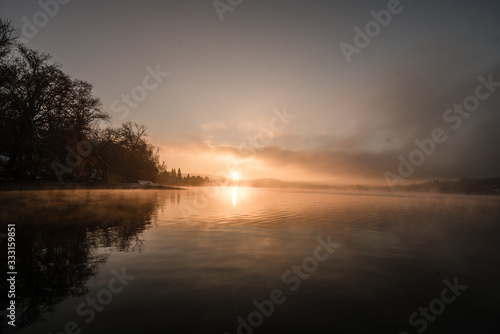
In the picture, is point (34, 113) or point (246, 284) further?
point (34, 113)

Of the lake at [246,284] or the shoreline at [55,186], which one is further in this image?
the shoreline at [55,186]

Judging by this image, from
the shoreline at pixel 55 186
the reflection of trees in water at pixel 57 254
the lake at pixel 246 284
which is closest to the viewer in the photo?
the lake at pixel 246 284

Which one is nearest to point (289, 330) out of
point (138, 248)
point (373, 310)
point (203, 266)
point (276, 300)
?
point (276, 300)

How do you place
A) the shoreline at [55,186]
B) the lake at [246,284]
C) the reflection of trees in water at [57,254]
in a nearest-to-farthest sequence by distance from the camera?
the lake at [246,284]
the reflection of trees in water at [57,254]
the shoreline at [55,186]

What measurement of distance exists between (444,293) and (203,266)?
6884 millimetres

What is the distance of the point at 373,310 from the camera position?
5.02m

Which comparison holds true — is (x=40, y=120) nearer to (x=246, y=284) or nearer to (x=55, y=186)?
(x=55, y=186)

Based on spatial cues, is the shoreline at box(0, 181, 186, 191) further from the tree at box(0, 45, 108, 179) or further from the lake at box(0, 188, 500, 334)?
the lake at box(0, 188, 500, 334)

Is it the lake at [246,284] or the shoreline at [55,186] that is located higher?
the shoreline at [55,186]

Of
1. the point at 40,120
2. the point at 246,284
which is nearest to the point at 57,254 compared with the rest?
the point at 246,284

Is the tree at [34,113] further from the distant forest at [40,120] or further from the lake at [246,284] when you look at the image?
the lake at [246,284]

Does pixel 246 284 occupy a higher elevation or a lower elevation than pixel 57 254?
lower

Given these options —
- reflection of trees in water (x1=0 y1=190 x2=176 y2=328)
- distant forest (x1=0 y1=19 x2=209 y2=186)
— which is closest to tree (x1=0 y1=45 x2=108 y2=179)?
distant forest (x1=0 y1=19 x2=209 y2=186)

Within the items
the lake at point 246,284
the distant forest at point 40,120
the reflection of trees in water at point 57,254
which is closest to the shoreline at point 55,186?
the distant forest at point 40,120
